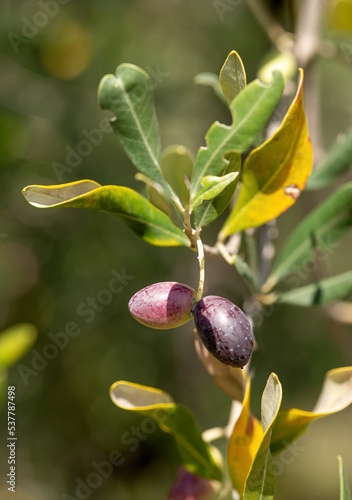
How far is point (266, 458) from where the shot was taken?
21.2 inches

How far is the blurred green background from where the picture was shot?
2.02 m

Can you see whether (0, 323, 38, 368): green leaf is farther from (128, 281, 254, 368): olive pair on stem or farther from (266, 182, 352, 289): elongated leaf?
(128, 281, 254, 368): olive pair on stem

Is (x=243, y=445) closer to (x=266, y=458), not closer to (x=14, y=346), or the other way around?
(x=266, y=458)

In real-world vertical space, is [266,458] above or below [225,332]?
below

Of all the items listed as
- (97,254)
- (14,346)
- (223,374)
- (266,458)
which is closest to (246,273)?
(223,374)

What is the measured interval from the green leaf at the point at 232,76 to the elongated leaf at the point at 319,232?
0.32 metres

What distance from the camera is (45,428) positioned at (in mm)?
2559

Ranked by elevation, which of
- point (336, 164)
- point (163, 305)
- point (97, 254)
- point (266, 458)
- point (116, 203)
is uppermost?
point (116, 203)

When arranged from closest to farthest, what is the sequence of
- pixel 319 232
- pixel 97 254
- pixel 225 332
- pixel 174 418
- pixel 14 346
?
pixel 225 332, pixel 174 418, pixel 319 232, pixel 14 346, pixel 97 254

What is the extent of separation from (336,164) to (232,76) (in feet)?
1.41

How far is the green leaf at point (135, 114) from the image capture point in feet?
2.00

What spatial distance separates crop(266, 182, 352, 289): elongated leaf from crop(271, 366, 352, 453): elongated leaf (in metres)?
0.23

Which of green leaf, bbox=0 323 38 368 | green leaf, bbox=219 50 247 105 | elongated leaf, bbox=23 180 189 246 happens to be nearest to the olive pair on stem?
elongated leaf, bbox=23 180 189 246

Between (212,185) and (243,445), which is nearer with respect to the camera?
(212,185)
